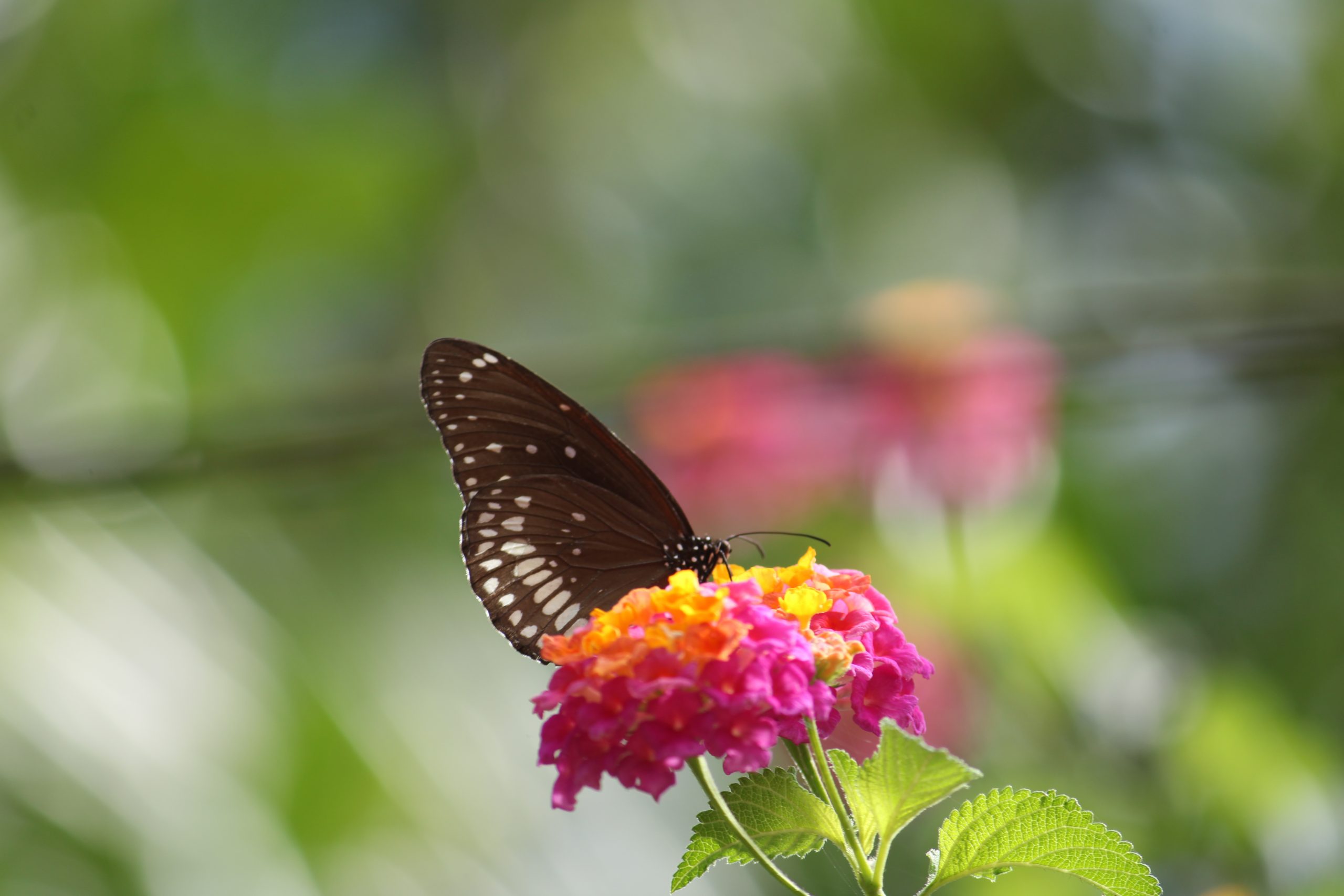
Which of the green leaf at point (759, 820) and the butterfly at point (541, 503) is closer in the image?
the green leaf at point (759, 820)

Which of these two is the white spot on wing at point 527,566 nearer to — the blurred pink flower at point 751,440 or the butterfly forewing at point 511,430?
the butterfly forewing at point 511,430

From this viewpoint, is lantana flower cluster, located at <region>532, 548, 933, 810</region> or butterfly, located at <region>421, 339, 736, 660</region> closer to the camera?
lantana flower cluster, located at <region>532, 548, 933, 810</region>

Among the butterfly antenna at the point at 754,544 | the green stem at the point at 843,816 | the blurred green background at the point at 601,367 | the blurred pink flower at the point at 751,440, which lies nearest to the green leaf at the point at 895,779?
the green stem at the point at 843,816

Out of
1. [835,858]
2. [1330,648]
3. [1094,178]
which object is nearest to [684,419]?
[835,858]

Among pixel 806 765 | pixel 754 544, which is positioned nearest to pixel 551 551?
pixel 754 544

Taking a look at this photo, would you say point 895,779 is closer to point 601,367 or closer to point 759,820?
point 759,820

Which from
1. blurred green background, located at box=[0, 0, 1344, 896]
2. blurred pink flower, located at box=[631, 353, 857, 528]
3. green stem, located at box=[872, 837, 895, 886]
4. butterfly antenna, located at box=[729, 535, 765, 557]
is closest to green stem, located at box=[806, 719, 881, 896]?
green stem, located at box=[872, 837, 895, 886]

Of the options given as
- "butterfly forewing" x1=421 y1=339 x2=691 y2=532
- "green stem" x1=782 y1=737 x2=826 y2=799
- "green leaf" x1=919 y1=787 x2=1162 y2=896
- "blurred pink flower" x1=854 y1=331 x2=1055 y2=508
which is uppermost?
"blurred pink flower" x1=854 y1=331 x2=1055 y2=508

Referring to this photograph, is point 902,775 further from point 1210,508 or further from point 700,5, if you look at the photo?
point 700,5

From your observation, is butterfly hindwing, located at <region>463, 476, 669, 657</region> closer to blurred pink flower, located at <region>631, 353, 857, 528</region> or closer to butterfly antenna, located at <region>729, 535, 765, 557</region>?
butterfly antenna, located at <region>729, 535, 765, 557</region>
